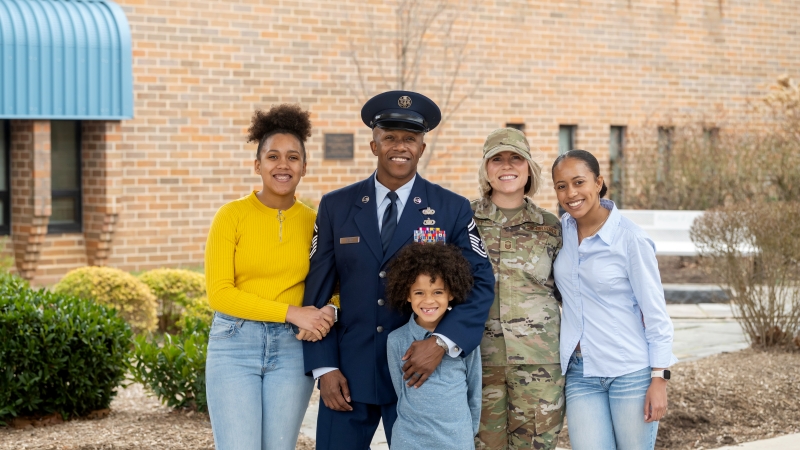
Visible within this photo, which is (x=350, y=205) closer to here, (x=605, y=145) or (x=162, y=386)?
(x=162, y=386)

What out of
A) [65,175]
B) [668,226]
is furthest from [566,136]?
[65,175]

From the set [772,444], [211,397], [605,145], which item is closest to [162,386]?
[211,397]

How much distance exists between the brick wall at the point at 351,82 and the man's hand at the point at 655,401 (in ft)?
29.5

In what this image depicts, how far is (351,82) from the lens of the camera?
44.3 feet

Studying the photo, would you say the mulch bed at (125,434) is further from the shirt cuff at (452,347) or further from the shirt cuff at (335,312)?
the shirt cuff at (452,347)

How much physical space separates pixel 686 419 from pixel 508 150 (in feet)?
9.60

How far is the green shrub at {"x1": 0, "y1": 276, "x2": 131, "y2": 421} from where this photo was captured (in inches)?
225

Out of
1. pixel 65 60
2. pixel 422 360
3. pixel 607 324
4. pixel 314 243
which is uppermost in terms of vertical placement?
→ pixel 65 60

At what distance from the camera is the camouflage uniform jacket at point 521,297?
3959mm

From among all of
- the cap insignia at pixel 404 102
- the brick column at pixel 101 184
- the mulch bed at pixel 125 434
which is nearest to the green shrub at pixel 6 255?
the brick column at pixel 101 184

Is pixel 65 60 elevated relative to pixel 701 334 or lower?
elevated

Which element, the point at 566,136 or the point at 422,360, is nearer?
the point at 422,360

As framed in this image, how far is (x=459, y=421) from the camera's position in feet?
12.1

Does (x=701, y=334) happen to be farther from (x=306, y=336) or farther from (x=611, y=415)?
(x=306, y=336)
